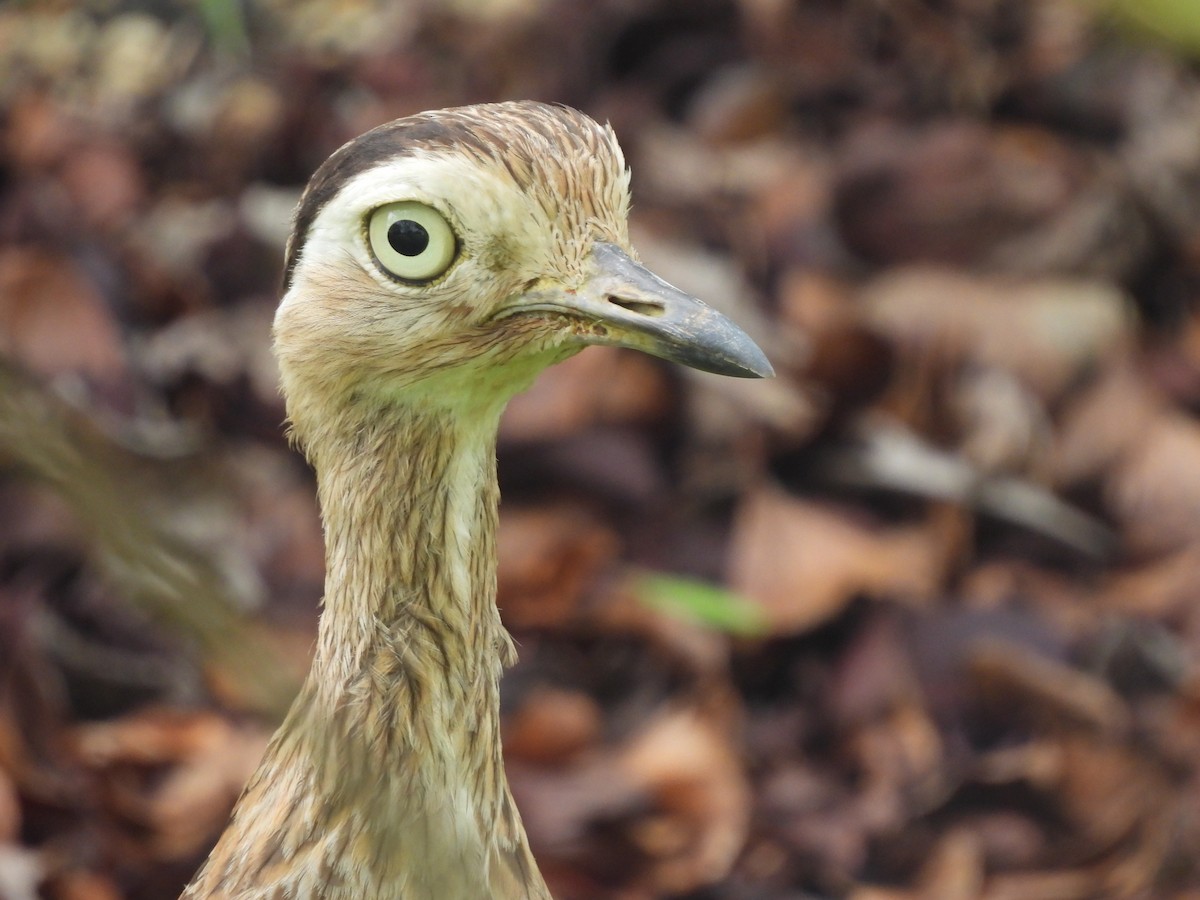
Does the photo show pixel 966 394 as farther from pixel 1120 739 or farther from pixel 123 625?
pixel 123 625

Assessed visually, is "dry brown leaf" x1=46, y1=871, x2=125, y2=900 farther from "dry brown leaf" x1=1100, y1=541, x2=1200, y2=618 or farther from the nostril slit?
"dry brown leaf" x1=1100, y1=541, x2=1200, y2=618

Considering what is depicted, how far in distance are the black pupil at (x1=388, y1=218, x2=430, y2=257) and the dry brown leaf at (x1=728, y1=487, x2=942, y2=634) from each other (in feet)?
4.17

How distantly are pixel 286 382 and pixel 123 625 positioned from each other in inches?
40.5

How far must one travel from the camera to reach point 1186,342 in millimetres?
2984

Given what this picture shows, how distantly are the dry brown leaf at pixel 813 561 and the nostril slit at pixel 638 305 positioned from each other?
1.21 meters

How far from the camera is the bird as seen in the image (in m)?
1.28

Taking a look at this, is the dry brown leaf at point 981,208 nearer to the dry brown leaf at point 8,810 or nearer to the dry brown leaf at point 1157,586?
the dry brown leaf at point 1157,586

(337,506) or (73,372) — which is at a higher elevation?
(73,372)

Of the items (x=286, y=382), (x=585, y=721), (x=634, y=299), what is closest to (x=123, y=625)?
(x=585, y=721)

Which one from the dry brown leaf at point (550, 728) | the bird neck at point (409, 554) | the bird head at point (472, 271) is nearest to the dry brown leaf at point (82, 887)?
the dry brown leaf at point (550, 728)

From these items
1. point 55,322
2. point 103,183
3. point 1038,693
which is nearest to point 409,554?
point 1038,693

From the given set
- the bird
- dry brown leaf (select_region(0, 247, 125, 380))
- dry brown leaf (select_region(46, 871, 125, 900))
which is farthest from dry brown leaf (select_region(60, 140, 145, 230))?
the bird

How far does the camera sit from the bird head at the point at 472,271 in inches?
49.8

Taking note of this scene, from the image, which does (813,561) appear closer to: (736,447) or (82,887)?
(736,447)
